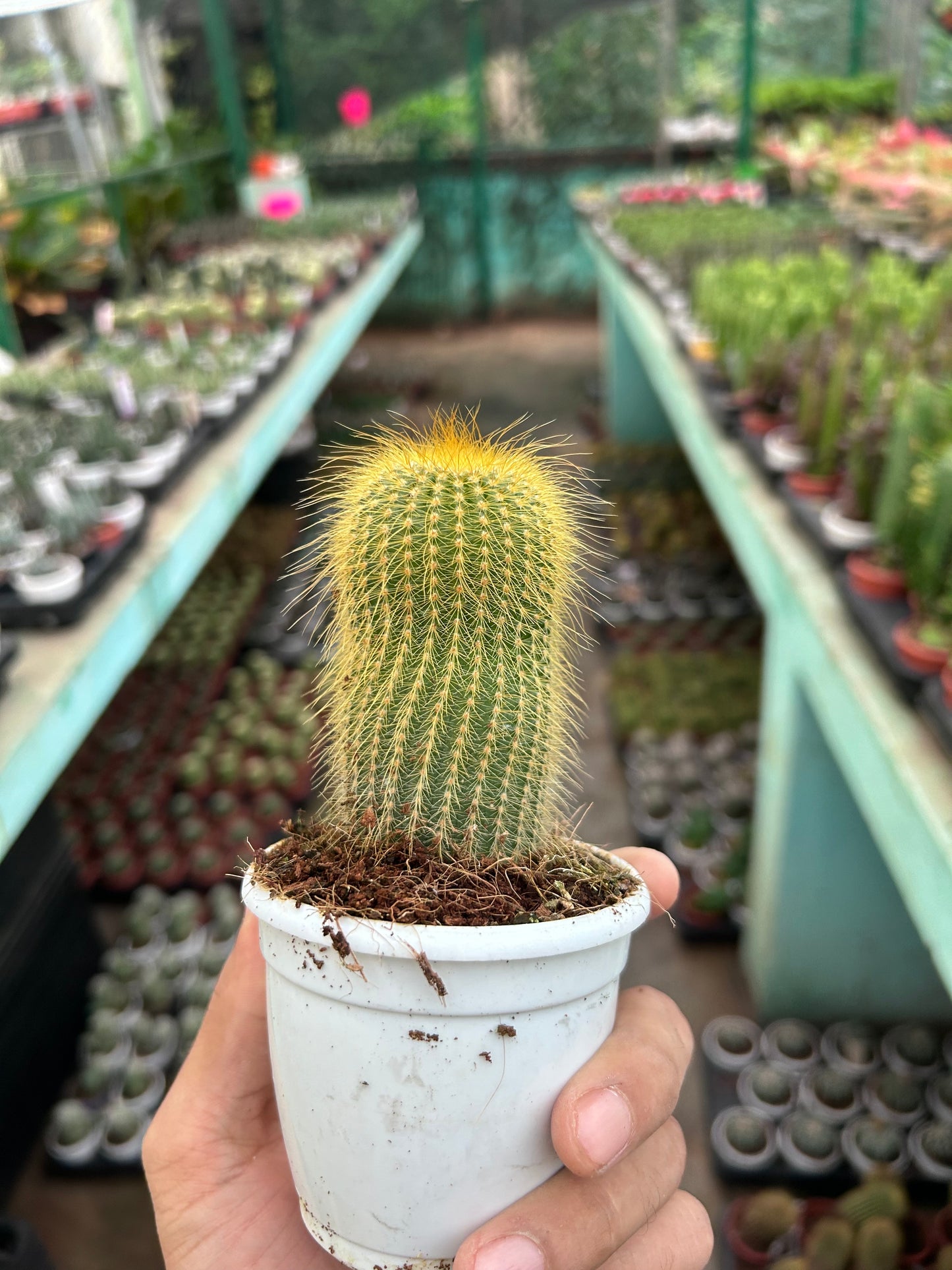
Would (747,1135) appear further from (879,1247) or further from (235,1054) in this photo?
(235,1054)

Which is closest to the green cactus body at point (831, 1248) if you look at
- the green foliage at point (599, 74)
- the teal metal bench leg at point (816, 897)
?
the teal metal bench leg at point (816, 897)

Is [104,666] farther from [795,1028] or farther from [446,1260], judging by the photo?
[795,1028]

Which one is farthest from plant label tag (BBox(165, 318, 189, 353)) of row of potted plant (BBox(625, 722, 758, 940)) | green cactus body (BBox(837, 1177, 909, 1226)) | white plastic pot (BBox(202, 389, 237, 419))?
green cactus body (BBox(837, 1177, 909, 1226))

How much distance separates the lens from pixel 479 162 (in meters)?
12.5

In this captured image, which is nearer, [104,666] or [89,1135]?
[104,666]

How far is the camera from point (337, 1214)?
1032mm

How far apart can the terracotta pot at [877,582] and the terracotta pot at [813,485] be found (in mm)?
543

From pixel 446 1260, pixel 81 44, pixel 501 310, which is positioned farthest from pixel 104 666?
pixel 501 310

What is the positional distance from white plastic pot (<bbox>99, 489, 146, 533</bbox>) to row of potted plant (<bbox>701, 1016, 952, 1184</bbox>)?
7.59 ft

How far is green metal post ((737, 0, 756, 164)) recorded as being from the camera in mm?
10711

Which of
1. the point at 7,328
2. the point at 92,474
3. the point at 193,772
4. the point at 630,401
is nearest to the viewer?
the point at 92,474

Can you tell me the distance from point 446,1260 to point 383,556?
0.74 m

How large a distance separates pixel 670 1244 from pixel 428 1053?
1.25 feet

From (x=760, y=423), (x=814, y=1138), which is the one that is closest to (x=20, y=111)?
(x=760, y=423)
